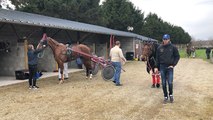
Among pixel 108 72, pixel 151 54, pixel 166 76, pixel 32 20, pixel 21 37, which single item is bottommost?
pixel 108 72

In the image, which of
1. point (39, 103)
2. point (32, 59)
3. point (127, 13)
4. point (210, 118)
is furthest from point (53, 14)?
point (210, 118)

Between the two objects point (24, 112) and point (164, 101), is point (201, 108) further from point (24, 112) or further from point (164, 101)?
point (24, 112)

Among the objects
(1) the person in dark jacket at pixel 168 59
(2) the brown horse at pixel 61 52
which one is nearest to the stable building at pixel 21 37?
(2) the brown horse at pixel 61 52

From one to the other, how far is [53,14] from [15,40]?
79.6ft

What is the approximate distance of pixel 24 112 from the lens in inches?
275

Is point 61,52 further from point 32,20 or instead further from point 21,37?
point 21,37

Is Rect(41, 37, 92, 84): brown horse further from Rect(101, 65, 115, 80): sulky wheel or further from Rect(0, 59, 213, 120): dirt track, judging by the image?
Rect(0, 59, 213, 120): dirt track

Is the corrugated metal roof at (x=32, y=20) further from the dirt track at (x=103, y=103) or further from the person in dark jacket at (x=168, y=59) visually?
the person in dark jacket at (x=168, y=59)

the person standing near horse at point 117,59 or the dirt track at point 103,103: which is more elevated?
the person standing near horse at point 117,59

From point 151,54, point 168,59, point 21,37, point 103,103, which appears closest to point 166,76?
point 168,59

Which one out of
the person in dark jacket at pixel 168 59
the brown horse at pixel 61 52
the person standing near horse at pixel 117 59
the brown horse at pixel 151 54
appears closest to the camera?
the person in dark jacket at pixel 168 59

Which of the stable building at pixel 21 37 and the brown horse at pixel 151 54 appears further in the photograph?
the stable building at pixel 21 37

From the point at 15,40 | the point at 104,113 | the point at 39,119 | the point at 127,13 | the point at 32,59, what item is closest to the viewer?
the point at 39,119

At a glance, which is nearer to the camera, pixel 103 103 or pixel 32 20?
pixel 103 103
